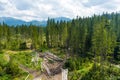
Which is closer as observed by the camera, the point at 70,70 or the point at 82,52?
the point at 70,70

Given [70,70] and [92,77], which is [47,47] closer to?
[70,70]

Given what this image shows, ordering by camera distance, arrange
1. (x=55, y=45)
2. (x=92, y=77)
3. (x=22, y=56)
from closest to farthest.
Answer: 1. (x=92, y=77)
2. (x=22, y=56)
3. (x=55, y=45)

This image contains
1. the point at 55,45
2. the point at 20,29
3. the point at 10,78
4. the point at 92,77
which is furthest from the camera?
the point at 20,29

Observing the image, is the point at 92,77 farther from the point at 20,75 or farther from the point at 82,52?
the point at 82,52

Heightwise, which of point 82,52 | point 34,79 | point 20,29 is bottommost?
point 34,79

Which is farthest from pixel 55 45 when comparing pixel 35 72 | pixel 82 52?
pixel 35 72

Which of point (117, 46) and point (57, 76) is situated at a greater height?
point (117, 46)
